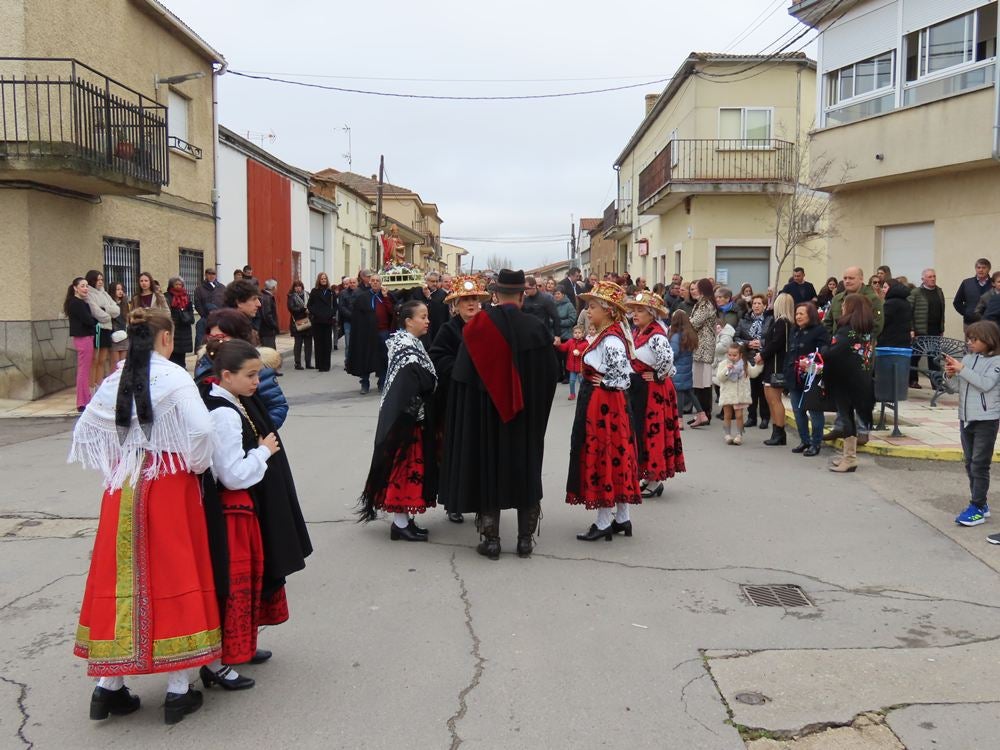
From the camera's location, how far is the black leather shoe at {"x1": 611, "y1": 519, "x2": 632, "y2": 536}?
21.2 feet

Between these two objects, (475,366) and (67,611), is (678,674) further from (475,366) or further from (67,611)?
(67,611)

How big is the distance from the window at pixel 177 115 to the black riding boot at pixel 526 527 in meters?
15.1

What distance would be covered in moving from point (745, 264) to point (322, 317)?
13.8m

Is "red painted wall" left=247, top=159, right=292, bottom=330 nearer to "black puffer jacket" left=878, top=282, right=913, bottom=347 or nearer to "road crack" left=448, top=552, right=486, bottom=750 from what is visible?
"black puffer jacket" left=878, top=282, right=913, bottom=347

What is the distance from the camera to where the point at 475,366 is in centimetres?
571

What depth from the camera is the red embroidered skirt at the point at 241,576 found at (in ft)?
12.2

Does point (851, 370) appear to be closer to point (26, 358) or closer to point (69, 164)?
point (69, 164)

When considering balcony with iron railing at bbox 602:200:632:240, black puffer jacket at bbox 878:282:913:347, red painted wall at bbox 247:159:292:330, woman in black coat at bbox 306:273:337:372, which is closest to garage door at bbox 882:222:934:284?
black puffer jacket at bbox 878:282:913:347

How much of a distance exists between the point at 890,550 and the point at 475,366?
3.12 meters

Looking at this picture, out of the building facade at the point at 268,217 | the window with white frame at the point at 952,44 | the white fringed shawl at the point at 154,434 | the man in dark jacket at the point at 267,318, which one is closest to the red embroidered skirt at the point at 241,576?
the white fringed shawl at the point at 154,434

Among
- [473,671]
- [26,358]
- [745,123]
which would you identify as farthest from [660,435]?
[745,123]

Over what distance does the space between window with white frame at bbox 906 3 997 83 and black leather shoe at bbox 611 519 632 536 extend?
36.9ft

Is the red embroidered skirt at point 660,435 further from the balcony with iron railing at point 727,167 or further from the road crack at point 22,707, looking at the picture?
the balcony with iron railing at point 727,167

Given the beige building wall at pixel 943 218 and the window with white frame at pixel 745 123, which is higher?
the window with white frame at pixel 745 123
